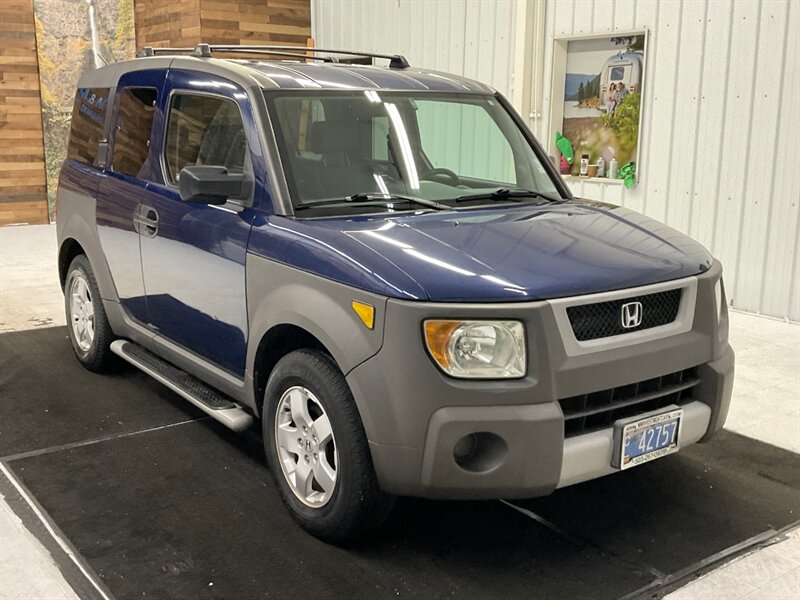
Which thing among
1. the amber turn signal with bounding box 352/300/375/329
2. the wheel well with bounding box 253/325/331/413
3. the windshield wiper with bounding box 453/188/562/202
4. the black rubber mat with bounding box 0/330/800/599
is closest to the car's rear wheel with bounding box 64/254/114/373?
the black rubber mat with bounding box 0/330/800/599

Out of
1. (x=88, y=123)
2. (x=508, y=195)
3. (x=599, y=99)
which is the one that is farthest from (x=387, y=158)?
(x=599, y=99)

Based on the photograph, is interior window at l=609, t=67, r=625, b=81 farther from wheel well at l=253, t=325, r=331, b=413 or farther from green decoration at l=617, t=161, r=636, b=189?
wheel well at l=253, t=325, r=331, b=413

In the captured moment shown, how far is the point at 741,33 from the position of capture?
266 inches

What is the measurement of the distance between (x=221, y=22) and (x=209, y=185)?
8.94 metres

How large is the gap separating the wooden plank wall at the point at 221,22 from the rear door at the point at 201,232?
7.86m

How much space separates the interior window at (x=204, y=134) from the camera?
365 centimetres

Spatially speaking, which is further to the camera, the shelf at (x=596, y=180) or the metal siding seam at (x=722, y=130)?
the shelf at (x=596, y=180)

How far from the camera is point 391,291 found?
2.70 m

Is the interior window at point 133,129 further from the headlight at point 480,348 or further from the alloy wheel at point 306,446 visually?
the headlight at point 480,348

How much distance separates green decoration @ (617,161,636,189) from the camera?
7797mm

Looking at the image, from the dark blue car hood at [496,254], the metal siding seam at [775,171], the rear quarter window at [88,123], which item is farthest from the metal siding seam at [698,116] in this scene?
the rear quarter window at [88,123]

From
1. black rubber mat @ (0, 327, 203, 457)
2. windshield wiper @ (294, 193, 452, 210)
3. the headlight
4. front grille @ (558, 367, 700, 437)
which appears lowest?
black rubber mat @ (0, 327, 203, 457)

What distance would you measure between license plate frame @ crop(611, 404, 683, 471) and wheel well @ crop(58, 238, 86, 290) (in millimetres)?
3545

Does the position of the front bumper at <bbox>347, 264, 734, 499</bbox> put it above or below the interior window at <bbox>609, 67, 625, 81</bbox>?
below
